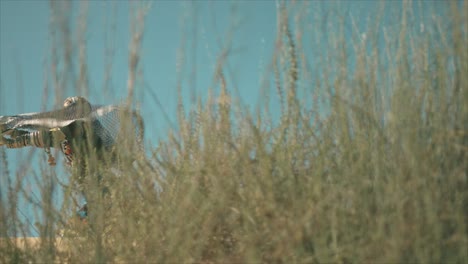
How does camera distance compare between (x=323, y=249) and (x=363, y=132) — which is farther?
(x=363, y=132)

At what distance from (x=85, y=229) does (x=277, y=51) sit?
111cm

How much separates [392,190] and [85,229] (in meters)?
1.33

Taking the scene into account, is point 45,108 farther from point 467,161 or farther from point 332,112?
point 467,161

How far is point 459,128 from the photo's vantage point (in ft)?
5.32

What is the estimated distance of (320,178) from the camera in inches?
60.7

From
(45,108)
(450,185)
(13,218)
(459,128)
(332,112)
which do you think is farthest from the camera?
(13,218)

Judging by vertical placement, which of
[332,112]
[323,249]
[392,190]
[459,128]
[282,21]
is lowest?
[323,249]

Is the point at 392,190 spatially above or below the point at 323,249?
above

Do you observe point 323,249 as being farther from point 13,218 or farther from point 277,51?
point 13,218

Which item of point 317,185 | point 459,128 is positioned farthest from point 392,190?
point 459,128

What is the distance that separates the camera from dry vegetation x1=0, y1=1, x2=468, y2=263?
1396mm

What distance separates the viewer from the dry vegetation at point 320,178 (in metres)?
1.40

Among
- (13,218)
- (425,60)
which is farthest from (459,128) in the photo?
(13,218)

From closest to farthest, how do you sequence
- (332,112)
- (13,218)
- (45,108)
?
(332,112) < (45,108) < (13,218)
